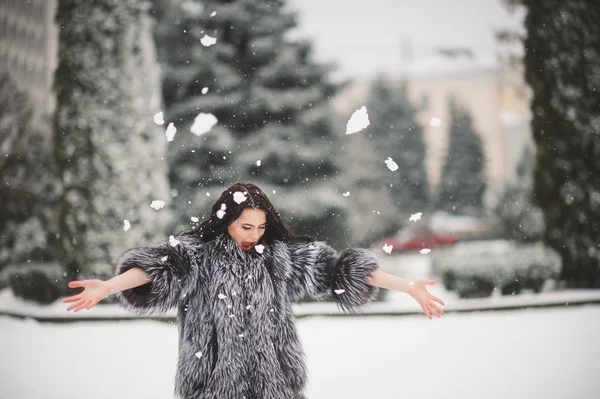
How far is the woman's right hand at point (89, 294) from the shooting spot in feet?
5.80

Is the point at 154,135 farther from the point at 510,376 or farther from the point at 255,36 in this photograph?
the point at 510,376

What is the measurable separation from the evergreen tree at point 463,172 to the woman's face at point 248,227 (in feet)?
80.5

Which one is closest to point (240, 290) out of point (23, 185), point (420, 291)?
point (420, 291)

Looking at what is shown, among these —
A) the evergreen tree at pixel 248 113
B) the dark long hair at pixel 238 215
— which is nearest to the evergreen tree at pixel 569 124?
the evergreen tree at pixel 248 113

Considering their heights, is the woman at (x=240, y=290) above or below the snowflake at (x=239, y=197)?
below

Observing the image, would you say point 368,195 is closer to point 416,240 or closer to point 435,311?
point 416,240

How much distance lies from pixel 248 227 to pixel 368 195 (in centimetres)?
1814

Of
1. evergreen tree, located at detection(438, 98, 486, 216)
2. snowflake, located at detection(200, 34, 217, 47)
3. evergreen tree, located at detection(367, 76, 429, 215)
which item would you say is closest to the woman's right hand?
snowflake, located at detection(200, 34, 217, 47)

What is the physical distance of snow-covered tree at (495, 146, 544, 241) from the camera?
600 inches

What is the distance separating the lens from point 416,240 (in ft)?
58.4

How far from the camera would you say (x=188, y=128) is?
458 inches

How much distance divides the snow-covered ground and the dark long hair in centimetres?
214

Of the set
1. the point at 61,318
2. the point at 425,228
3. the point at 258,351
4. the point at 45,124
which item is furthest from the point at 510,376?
the point at 425,228

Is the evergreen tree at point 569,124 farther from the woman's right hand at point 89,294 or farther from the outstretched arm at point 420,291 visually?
the woman's right hand at point 89,294
